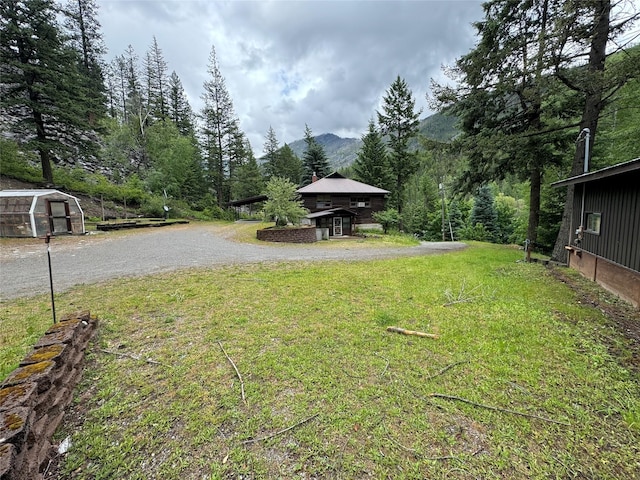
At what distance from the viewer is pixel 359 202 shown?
26078mm

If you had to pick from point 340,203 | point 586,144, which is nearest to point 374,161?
point 340,203

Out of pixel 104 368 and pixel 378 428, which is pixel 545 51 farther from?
pixel 104 368

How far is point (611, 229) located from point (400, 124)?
23367 millimetres

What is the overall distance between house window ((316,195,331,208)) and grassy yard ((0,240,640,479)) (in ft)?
65.7

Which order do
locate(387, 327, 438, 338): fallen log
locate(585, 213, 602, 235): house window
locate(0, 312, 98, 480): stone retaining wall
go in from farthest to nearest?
locate(585, 213, 602, 235): house window → locate(387, 327, 438, 338): fallen log → locate(0, 312, 98, 480): stone retaining wall

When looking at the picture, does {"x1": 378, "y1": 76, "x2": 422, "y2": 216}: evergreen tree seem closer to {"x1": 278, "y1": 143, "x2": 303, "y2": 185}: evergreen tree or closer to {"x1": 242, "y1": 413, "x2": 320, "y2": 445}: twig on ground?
{"x1": 278, "y1": 143, "x2": 303, "y2": 185}: evergreen tree

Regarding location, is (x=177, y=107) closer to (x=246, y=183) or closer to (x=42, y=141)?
(x=246, y=183)

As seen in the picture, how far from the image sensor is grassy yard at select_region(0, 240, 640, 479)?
2010 mm

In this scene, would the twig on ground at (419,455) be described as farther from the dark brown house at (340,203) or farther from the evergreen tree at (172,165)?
the evergreen tree at (172,165)

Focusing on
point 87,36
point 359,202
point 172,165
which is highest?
point 87,36

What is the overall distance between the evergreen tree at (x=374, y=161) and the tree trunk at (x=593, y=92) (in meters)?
19.7

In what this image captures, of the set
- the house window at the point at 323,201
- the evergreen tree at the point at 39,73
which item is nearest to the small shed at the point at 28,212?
the evergreen tree at the point at 39,73

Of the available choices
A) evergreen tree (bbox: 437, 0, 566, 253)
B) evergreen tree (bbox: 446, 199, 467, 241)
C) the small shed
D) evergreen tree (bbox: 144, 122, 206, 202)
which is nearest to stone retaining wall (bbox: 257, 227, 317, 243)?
evergreen tree (bbox: 437, 0, 566, 253)

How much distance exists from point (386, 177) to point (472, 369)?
2877 cm
